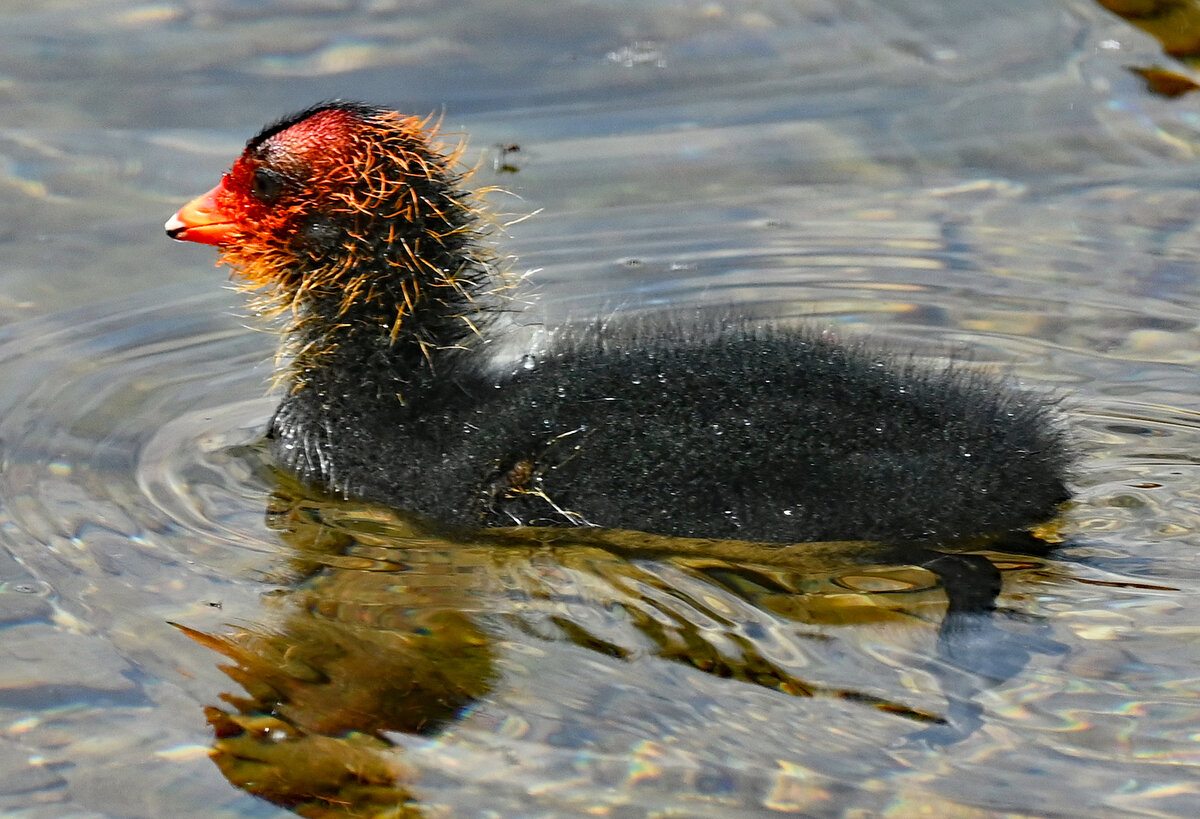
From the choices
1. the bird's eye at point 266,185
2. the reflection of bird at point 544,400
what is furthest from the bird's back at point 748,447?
the bird's eye at point 266,185

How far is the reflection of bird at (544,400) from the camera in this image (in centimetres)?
427

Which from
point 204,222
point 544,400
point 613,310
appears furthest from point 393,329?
point 613,310

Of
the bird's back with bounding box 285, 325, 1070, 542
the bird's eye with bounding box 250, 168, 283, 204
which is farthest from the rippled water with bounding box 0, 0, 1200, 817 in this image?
the bird's eye with bounding box 250, 168, 283, 204

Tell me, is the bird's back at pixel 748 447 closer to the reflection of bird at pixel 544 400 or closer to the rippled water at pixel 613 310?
the reflection of bird at pixel 544 400

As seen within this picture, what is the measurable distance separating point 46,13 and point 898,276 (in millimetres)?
4302

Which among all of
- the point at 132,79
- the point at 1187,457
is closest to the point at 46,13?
the point at 132,79

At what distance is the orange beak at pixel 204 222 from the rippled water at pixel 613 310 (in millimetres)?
728

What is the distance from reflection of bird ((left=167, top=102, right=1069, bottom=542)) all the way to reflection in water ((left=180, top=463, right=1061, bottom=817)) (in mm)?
103

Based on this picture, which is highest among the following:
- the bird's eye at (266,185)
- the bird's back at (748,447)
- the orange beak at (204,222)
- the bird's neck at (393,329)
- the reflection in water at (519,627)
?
the bird's eye at (266,185)

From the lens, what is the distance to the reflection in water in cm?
378

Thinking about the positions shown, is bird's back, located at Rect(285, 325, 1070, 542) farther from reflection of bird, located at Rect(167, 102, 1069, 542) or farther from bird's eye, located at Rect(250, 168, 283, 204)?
bird's eye, located at Rect(250, 168, 283, 204)

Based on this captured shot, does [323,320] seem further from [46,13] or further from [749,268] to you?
[46,13]

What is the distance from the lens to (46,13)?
25.5ft

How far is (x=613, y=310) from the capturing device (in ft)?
19.3
